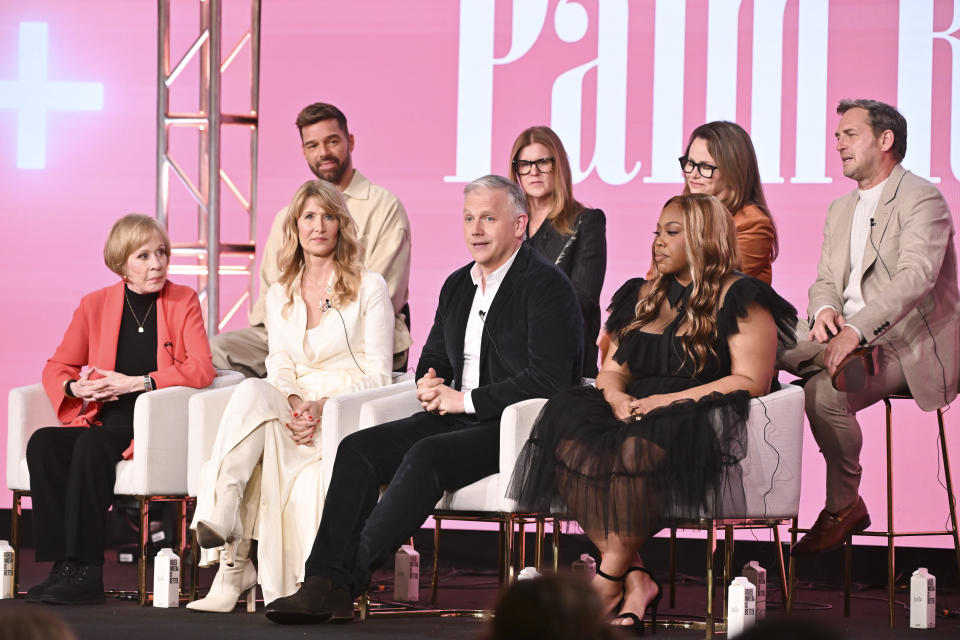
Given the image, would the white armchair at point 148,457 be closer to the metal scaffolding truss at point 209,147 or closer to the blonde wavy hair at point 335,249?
the blonde wavy hair at point 335,249

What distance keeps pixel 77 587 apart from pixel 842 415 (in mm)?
2483

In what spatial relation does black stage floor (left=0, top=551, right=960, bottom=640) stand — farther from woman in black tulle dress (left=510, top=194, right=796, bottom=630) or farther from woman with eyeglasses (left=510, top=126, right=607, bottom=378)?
woman with eyeglasses (left=510, top=126, right=607, bottom=378)

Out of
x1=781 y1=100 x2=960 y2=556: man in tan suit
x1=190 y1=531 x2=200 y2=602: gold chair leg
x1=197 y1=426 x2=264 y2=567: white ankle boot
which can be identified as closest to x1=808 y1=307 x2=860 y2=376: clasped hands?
x1=781 y1=100 x2=960 y2=556: man in tan suit

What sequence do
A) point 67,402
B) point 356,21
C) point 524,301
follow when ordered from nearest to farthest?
point 524,301
point 67,402
point 356,21

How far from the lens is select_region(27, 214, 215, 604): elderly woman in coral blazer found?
14.2 ft

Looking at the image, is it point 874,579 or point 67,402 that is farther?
point 874,579

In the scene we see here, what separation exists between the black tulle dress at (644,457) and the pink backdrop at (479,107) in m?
2.20

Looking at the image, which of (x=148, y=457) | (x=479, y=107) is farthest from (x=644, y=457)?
(x=479, y=107)

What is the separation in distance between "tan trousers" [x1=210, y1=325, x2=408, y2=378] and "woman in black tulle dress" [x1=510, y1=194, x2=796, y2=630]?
1.44m

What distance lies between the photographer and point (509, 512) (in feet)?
12.3

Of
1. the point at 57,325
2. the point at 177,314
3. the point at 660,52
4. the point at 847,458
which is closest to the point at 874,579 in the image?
the point at 847,458

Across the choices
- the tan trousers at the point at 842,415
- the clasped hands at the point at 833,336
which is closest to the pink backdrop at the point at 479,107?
the tan trousers at the point at 842,415

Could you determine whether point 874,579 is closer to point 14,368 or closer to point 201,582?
point 201,582

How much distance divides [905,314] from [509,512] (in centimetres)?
140
